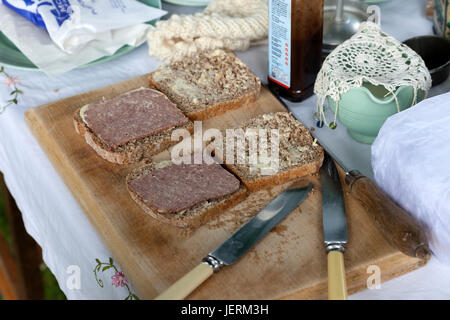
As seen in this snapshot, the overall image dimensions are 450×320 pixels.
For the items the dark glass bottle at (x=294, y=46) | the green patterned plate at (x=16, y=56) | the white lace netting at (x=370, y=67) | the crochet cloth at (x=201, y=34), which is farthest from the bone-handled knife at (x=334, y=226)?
the green patterned plate at (x=16, y=56)

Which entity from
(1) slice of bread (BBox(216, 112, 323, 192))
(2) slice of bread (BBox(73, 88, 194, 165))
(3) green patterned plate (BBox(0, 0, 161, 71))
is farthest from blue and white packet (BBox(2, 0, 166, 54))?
(1) slice of bread (BBox(216, 112, 323, 192))

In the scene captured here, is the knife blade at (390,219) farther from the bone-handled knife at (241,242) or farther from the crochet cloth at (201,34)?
the crochet cloth at (201,34)

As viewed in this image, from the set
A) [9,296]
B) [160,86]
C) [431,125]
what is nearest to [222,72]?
[160,86]

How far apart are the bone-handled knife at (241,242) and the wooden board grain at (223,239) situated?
A: 0.06ft

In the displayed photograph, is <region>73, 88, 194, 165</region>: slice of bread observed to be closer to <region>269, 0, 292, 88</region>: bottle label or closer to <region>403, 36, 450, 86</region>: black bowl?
<region>269, 0, 292, 88</region>: bottle label

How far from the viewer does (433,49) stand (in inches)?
52.8

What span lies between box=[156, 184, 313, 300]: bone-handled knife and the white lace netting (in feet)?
0.77

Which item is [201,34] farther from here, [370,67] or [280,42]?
[370,67]

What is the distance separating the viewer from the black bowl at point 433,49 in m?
1.32

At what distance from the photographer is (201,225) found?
105cm

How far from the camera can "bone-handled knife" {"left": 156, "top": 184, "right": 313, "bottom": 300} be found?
2.86 feet

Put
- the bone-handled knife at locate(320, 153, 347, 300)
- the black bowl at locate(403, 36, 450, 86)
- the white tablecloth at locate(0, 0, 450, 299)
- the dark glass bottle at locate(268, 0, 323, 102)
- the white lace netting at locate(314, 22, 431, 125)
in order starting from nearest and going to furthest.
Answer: the bone-handled knife at locate(320, 153, 347, 300)
the white tablecloth at locate(0, 0, 450, 299)
the white lace netting at locate(314, 22, 431, 125)
the dark glass bottle at locate(268, 0, 323, 102)
the black bowl at locate(403, 36, 450, 86)

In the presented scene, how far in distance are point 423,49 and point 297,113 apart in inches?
14.7

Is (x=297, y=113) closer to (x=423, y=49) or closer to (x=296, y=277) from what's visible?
(x=423, y=49)
